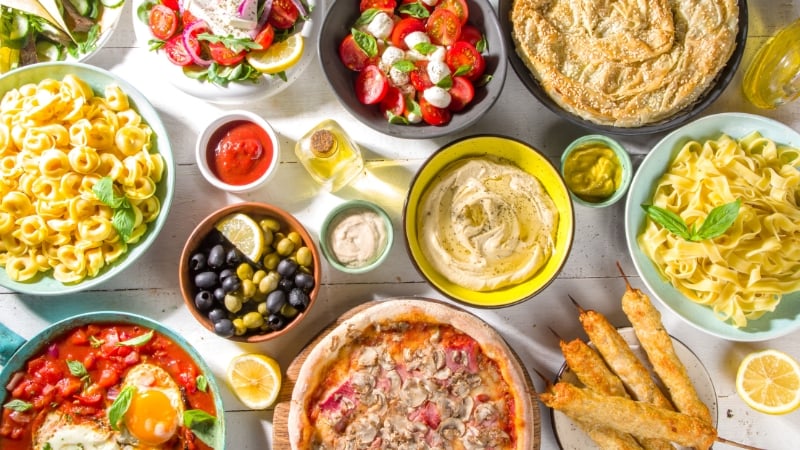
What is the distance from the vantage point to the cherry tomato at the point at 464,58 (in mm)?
3822

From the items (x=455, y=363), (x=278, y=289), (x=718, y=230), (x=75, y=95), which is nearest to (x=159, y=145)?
(x=75, y=95)

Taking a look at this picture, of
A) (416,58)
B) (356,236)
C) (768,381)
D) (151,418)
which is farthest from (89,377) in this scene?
(768,381)

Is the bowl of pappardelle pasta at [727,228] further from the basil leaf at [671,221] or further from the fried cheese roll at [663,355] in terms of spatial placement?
the fried cheese roll at [663,355]

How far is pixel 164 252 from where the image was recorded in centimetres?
422

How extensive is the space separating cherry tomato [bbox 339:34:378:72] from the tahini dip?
89cm

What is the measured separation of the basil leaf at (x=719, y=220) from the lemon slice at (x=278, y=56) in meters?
2.57

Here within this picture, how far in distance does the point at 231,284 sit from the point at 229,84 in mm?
1237

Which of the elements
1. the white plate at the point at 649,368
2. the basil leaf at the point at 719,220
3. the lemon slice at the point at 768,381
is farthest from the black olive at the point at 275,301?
the lemon slice at the point at 768,381

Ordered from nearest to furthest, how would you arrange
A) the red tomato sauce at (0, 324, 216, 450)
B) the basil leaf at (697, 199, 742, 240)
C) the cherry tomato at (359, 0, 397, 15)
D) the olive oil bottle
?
the basil leaf at (697, 199, 742, 240)
the red tomato sauce at (0, 324, 216, 450)
the cherry tomato at (359, 0, 397, 15)
the olive oil bottle

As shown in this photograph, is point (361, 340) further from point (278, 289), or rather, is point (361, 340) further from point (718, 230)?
point (718, 230)

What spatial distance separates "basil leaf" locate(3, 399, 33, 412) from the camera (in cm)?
377

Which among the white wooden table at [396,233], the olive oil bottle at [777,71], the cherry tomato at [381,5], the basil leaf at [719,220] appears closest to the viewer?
the basil leaf at [719,220]

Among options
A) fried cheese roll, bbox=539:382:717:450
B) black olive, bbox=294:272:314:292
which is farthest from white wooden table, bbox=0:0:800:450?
fried cheese roll, bbox=539:382:717:450

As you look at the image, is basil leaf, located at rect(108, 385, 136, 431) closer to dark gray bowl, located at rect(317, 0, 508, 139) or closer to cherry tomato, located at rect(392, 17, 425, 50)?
dark gray bowl, located at rect(317, 0, 508, 139)
